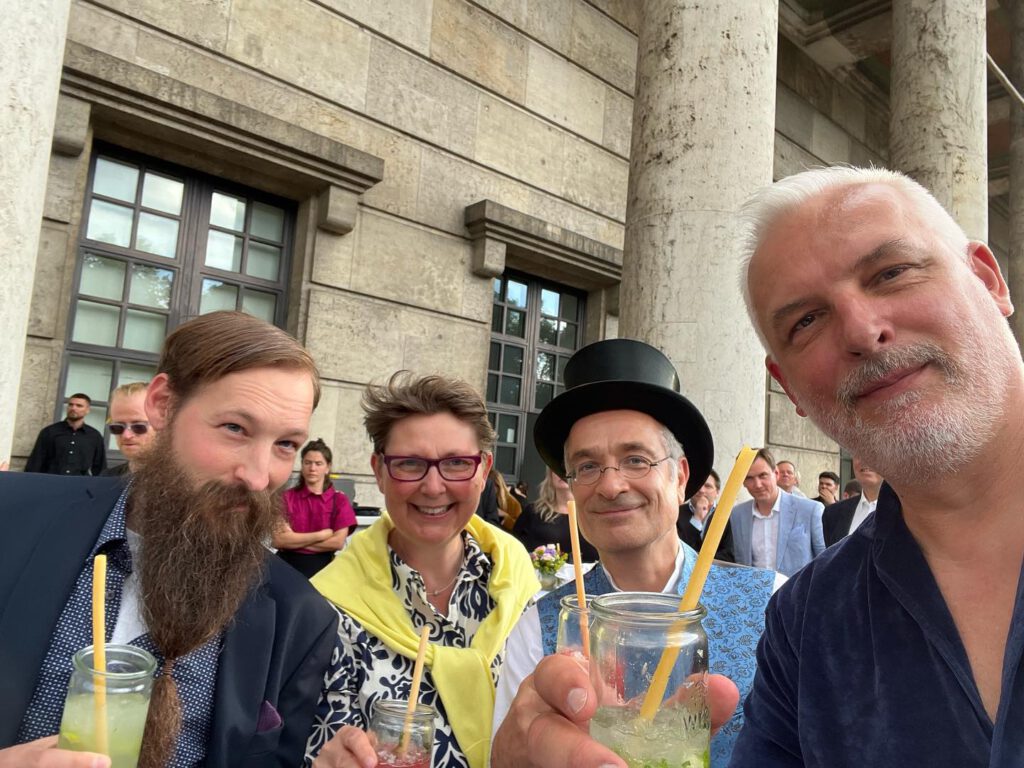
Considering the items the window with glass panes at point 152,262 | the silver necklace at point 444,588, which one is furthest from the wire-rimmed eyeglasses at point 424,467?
Answer: the window with glass panes at point 152,262

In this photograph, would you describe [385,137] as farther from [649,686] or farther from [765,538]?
[649,686]

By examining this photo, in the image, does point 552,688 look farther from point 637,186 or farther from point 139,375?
point 139,375

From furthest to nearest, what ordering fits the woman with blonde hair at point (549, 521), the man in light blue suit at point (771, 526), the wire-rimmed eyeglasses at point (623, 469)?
the man in light blue suit at point (771, 526), the woman with blonde hair at point (549, 521), the wire-rimmed eyeglasses at point (623, 469)

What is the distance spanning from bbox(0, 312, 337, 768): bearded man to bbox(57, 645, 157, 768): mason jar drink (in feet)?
1.18

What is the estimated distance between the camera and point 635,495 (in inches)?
72.1

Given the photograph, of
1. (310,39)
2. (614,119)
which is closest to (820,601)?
(310,39)

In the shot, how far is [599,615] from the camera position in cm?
90

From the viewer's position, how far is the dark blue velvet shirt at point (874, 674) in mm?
951

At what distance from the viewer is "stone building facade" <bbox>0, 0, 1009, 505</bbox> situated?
5.55 metres

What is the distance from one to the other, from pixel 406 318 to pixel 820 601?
22.0 feet

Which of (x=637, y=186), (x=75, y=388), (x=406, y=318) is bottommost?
(x=75, y=388)

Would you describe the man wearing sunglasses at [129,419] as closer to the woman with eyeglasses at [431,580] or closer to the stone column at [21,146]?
the stone column at [21,146]

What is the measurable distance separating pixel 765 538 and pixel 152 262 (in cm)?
601

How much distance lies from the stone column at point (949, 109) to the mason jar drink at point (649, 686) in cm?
817
